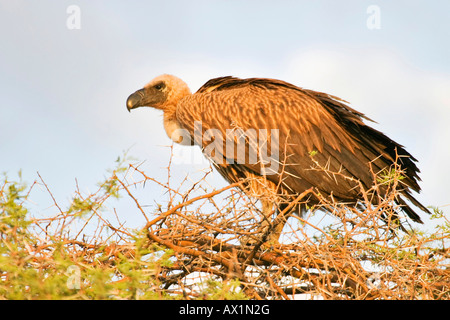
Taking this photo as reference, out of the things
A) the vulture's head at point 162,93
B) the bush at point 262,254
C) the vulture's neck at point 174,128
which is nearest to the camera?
the bush at point 262,254

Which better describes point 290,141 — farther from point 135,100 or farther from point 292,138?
point 135,100

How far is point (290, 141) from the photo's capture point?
525 centimetres

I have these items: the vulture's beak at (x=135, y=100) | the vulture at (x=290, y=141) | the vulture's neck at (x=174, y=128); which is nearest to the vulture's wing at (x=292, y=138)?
the vulture at (x=290, y=141)

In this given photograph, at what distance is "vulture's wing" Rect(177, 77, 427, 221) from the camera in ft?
16.4

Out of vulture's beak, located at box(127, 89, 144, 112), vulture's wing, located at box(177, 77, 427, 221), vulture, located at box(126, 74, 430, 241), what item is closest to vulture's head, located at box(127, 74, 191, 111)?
vulture's beak, located at box(127, 89, 144, 112)

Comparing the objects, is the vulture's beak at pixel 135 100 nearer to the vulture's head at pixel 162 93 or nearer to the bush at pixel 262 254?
the vulture's head at pixel 162 93

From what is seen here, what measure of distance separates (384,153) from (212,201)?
2.23m

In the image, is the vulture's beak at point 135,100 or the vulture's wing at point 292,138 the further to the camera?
the vulture's beak at point 135,100

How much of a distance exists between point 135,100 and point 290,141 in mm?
2051

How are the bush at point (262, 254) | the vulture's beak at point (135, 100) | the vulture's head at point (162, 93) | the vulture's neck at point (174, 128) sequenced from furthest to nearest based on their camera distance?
the vulture's head at point (162, 93) → the vulture's beak at point (135, 100) → the vulture's neck at point (174, 128) → the bush at point (262, 254)

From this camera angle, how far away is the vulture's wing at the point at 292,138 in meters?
5.01

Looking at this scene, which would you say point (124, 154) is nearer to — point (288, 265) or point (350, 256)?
point (288, 265)
